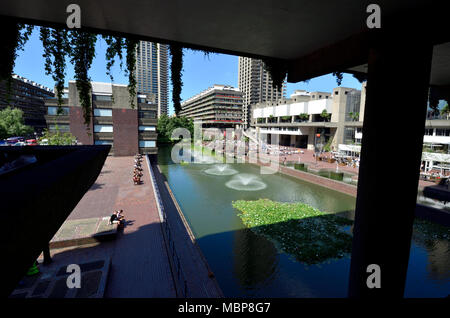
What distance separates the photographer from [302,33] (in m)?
3.38

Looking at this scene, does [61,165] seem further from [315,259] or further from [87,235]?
[315,259]

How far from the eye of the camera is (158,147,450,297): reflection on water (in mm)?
8508

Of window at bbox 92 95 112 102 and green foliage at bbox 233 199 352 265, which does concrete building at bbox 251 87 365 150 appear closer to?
green foliage at bbox 233 199 352 265

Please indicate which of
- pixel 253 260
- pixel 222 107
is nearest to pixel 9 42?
pixel 253 260

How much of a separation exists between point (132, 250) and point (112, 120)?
29.3m

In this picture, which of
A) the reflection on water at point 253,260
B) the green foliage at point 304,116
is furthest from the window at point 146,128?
the green foliage at point 304,116

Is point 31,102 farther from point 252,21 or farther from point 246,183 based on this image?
point 252,21

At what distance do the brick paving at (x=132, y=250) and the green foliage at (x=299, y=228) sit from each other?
5603 millimetres

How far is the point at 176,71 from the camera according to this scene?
386 centimetres

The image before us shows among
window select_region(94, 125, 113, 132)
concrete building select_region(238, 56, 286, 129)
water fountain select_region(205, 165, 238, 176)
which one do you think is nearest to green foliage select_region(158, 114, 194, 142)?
window select_region(94, 125, 113, 132)

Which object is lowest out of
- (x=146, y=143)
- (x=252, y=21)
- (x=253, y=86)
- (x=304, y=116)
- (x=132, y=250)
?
(x=132, y=250)

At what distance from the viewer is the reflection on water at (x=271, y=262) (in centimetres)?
851

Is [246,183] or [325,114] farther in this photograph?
[325,114]

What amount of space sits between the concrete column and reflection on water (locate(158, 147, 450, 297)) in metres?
5.86
